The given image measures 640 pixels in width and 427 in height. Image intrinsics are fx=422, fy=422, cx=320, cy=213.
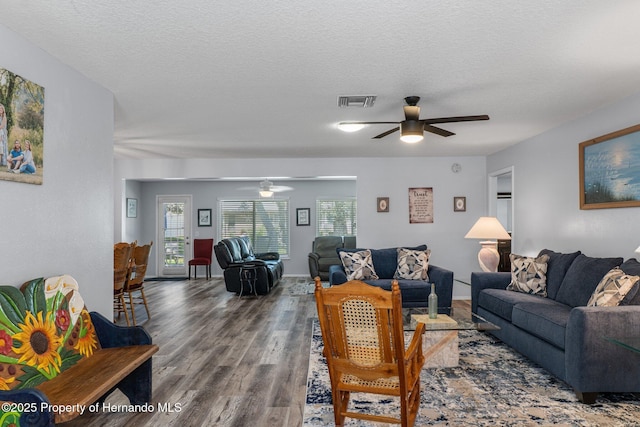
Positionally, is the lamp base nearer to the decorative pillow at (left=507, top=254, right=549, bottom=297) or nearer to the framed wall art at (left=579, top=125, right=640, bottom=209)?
the decorative pillow at (left=507, top=254, right=549, bottom=297)

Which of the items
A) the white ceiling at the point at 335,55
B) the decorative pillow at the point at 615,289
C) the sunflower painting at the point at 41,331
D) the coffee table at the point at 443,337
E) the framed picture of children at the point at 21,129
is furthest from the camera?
the coffee table at the point at 443,337

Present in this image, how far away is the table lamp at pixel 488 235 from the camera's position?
5738 millimetres

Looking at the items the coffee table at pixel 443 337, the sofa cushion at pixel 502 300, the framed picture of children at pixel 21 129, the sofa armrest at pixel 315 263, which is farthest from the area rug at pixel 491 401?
the sofa armrest at pixel 315 263

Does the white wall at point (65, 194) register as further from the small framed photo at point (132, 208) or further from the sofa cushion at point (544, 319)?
the small framed photo at point (132, 208)

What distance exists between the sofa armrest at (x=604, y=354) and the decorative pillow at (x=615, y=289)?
0.57 ft

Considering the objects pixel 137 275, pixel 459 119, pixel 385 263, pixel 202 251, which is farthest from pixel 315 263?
pixel 459 119

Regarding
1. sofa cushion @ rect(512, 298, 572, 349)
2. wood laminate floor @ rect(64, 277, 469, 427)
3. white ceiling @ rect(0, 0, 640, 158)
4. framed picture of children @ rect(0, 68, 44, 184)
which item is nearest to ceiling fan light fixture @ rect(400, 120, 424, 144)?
white ceiling @ rect(0, 0, 640, 158)

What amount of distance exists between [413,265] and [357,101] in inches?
106

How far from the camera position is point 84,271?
10.3ft

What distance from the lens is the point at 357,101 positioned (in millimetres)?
3855

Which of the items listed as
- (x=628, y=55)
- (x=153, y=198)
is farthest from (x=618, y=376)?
(x=153, y=198)

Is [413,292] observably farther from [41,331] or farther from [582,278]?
[41,331]

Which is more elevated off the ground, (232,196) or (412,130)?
(412,130)

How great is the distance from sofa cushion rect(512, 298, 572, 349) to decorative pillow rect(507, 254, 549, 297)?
0.27 metres
